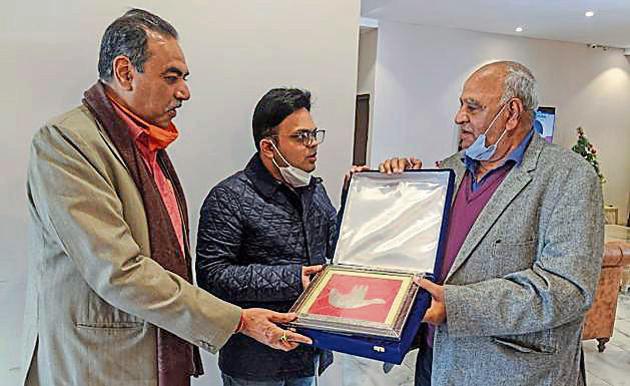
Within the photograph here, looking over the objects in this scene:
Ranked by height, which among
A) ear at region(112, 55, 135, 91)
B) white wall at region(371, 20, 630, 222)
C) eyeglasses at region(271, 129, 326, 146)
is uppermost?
white wall at region(371, 20, 630, 222)

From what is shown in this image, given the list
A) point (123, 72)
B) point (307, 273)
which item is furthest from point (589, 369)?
point (123, 72)

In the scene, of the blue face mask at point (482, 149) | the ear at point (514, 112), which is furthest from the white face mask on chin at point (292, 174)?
the ear at point (514, 112)

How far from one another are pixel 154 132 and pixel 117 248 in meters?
0.31

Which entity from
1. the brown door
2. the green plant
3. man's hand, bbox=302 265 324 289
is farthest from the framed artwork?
the green plant

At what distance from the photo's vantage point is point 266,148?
1576 mm

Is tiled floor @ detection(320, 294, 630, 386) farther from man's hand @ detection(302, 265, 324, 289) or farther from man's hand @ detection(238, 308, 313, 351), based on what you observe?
man's hand @ detection(238, 308, 313, 351)

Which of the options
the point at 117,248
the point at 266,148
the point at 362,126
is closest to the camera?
the point at 117,248

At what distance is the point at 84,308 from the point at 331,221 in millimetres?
846

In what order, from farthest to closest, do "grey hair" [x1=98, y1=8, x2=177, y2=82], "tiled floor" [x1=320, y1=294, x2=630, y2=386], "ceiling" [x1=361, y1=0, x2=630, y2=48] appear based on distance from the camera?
"ceiling" [x1=361, y1=0, x2=630, y2=48] < "tiled floor" [x1=320, y1=294, x2=630, y2=386] < "grey hair" [x1=98, y1=8, x2=177, y2=82]

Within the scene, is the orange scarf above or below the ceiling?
below

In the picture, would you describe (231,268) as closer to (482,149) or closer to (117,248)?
(117,248)

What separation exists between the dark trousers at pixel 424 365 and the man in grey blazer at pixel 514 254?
0.13 metres

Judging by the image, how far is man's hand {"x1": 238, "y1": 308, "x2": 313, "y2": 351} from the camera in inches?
46.6

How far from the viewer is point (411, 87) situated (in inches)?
264
